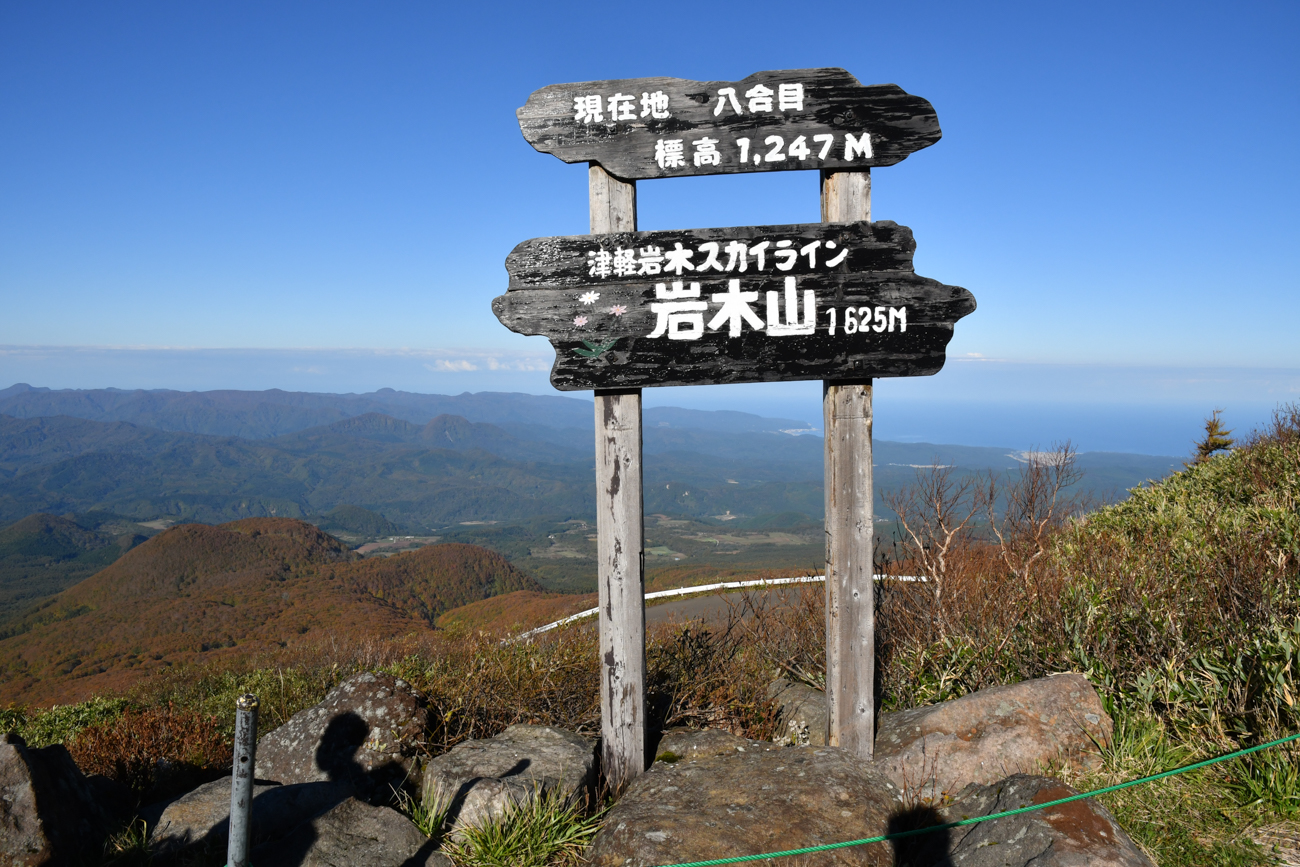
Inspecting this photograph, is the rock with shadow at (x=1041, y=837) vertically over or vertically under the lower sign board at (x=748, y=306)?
under

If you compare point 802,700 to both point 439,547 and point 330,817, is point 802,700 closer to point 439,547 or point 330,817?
point 330,817

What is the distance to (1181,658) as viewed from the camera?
453 centimetres

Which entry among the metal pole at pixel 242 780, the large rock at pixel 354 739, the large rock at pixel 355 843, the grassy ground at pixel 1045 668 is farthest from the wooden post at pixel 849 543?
the metal pole at pixel 242 780

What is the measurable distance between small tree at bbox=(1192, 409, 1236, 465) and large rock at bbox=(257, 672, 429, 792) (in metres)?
16.4

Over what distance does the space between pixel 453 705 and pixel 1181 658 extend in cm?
498

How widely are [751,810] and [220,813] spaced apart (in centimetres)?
279

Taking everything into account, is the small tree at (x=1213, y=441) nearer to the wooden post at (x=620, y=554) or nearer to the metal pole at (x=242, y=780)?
the wooden post at (x=620, y=554)

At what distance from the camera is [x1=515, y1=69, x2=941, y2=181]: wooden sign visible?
4102 mm

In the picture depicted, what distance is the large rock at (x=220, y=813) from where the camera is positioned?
3.48 m

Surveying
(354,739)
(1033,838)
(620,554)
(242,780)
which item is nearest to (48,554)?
(354,739)

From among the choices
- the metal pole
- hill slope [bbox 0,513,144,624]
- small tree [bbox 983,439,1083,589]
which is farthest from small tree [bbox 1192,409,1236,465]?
hill slope [bbox 0,513,144,624]

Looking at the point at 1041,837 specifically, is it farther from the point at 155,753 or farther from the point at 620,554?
the point at 155,753

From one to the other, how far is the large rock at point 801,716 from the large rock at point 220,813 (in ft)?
9.49

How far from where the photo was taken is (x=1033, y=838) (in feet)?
9.44
